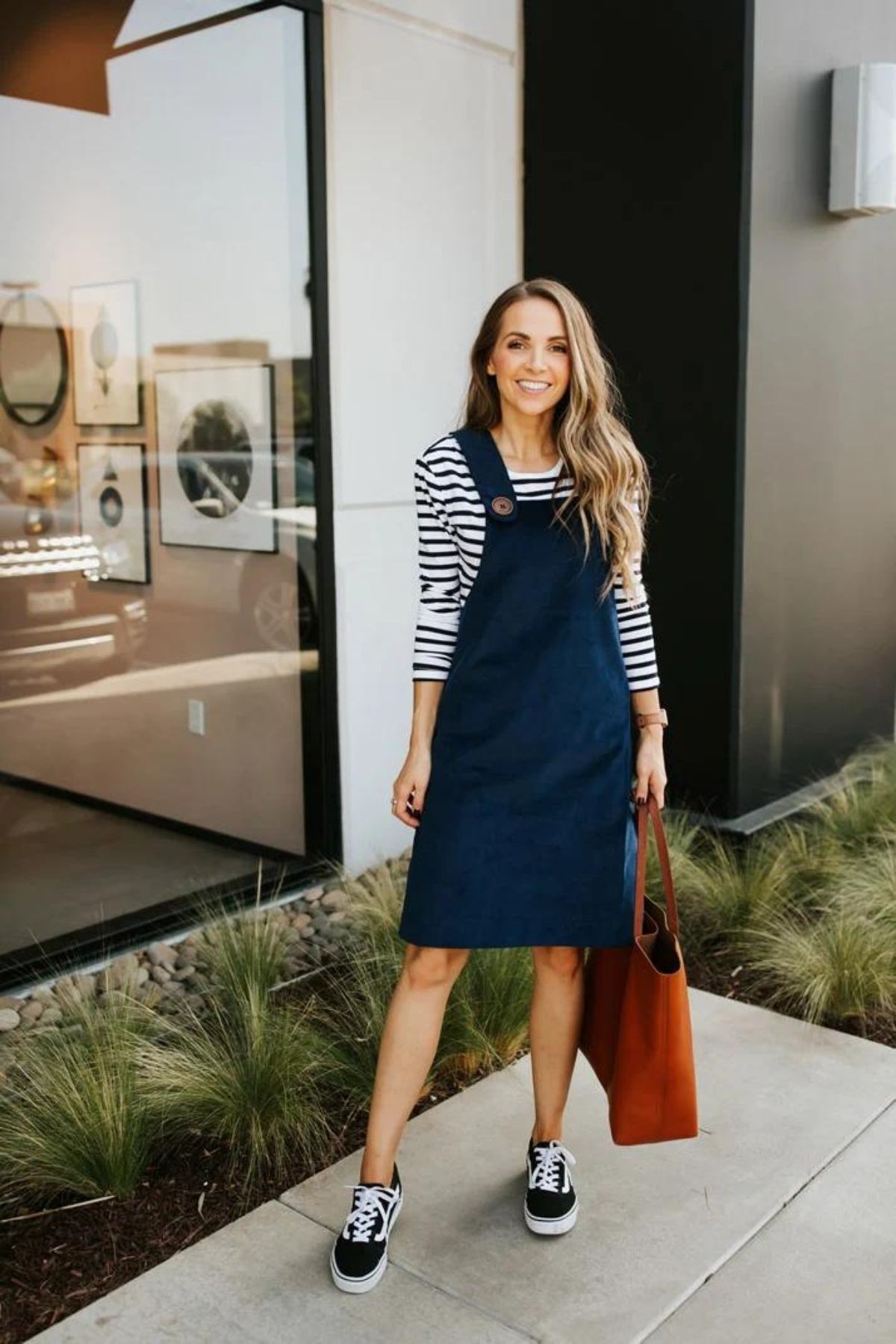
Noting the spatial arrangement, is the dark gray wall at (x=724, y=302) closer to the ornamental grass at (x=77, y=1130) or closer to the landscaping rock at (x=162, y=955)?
the landscaping rock at (x=162, y=955)

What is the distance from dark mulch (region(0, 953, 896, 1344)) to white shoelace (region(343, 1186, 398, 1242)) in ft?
1.23

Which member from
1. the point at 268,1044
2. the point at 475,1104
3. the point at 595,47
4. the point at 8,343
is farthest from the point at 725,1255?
the point at 595,47

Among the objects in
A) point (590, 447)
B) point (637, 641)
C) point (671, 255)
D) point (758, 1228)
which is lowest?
point (758, 1228)

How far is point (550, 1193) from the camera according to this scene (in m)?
2.71

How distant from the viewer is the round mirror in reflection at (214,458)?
4395 millimetres

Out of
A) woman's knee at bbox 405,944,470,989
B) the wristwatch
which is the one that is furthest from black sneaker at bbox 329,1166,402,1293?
the wristwatch

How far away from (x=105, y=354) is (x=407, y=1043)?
2.47 meters

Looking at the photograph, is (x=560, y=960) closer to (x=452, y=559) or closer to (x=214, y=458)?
(x=452, y=559)

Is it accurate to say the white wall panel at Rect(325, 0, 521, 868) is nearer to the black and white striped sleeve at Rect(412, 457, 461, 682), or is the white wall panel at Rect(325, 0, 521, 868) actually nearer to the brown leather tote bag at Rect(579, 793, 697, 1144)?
the black and white striped sleeve at Rect(412, 457, 461, 682)

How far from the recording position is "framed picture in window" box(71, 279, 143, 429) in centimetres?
399

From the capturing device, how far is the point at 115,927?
4262 mm

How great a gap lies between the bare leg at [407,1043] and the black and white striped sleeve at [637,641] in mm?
615

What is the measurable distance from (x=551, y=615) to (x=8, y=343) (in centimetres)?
213

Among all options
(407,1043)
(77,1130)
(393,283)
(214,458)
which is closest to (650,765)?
Result: (407,1043)
